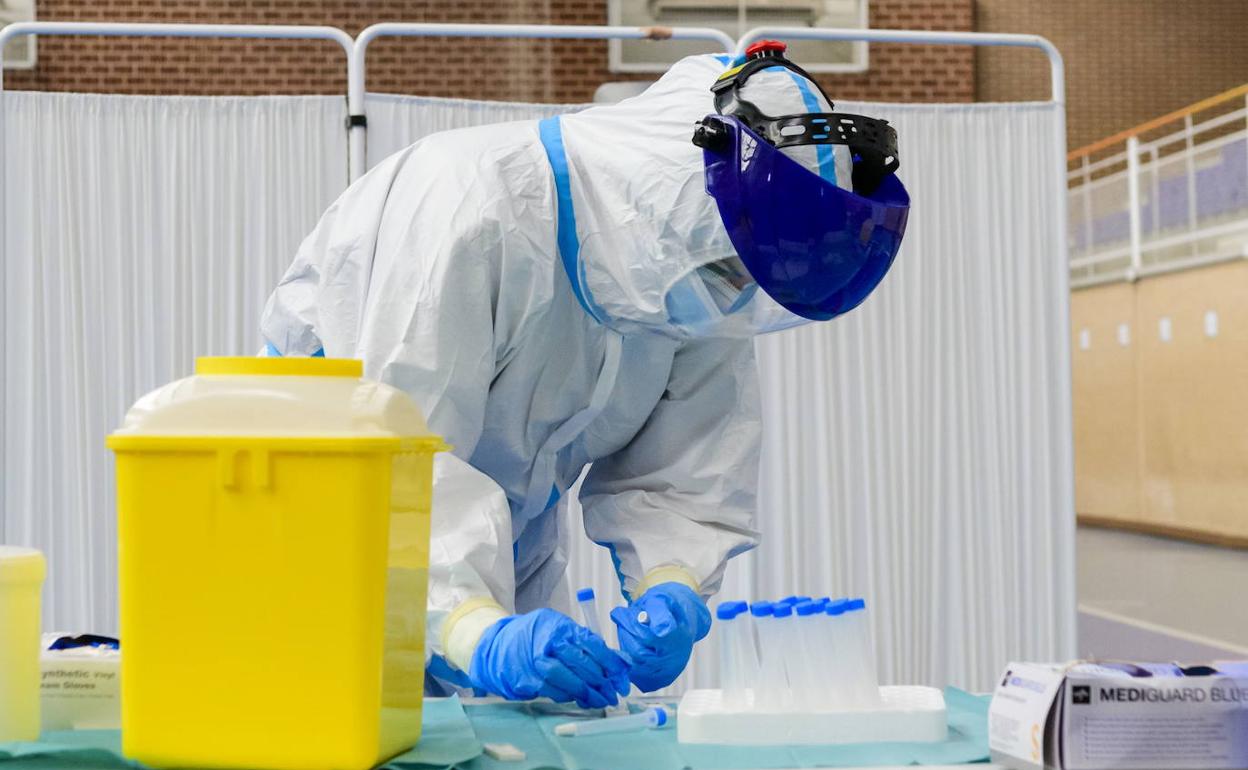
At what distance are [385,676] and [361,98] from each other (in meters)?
2.14

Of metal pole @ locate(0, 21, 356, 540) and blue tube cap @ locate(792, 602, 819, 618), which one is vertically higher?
metal pole @ locate(0, 21, 356, 540)

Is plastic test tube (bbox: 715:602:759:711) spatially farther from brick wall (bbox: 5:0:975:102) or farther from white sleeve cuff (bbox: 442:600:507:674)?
brick wall (bbox: 5:0:975:102)

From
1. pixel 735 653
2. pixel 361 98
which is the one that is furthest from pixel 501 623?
pixel 361 98

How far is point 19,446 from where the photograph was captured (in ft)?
9.70

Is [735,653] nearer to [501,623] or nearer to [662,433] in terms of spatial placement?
[501,623]

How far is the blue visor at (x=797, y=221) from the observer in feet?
4.17

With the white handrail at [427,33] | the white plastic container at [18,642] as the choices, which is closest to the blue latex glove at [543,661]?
→ the white plastic container at [18,642]

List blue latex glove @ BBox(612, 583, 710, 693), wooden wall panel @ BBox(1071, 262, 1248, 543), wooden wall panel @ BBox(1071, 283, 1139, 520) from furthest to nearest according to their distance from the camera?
wooden wall panel @ BBox(1071, 283, 1139, 520) → wooden wall panel @ BBox(1071, 262, 1248, 543) → blue latex glove @ BBox(612, 583, 710, 693)

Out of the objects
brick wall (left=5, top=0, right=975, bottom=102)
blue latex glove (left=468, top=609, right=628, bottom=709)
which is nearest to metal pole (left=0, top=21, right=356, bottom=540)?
blue latex glove (left=468, top=609, right=628, bottom=709)

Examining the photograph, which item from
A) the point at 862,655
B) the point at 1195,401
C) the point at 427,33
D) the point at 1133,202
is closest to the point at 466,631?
the point at 862,655

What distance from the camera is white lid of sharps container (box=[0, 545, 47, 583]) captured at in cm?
106

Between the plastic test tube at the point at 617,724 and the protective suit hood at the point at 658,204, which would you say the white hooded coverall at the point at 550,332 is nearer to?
the protective suit hood at the point at 658,204

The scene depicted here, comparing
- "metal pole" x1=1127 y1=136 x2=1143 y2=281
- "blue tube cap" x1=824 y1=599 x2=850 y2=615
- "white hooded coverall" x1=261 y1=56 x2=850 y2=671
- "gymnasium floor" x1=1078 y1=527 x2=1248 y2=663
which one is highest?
"metal pole" x1=1127 y1=136 x2=1143 y2=281

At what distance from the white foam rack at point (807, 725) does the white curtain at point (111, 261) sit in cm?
212
